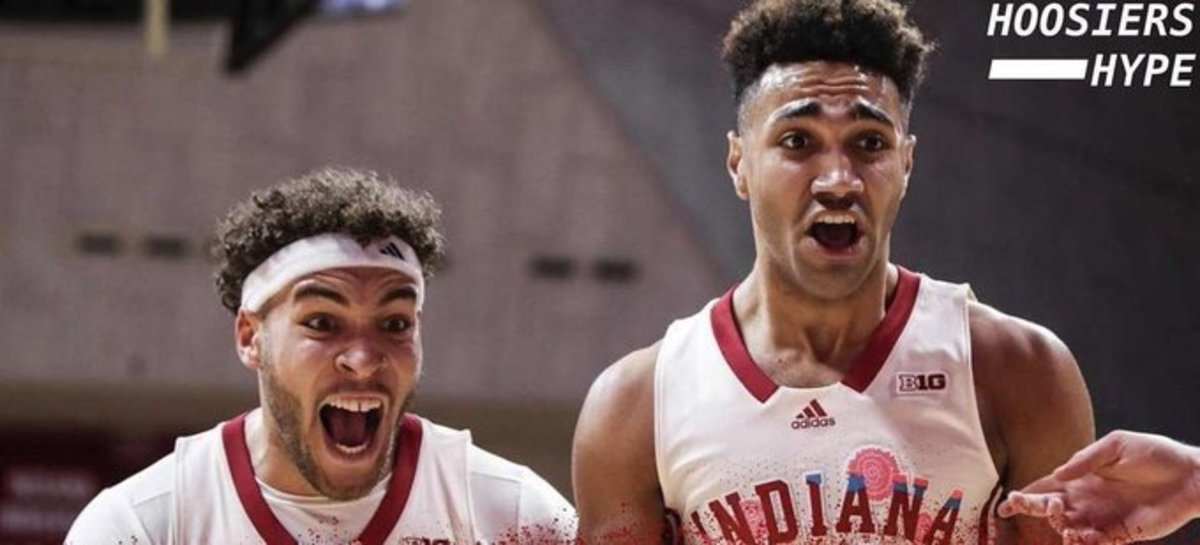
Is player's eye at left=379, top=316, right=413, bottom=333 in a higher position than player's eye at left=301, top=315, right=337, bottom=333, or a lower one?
Answer: higher

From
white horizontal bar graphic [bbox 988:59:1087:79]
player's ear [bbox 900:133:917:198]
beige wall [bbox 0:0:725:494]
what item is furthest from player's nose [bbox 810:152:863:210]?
beige wall [bbox 0:0:725:494]

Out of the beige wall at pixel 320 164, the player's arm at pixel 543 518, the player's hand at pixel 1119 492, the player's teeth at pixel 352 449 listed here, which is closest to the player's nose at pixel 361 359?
the player's teeth at pixel 352 449

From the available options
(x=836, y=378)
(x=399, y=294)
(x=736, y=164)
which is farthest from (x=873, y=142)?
(x=399, y=294)

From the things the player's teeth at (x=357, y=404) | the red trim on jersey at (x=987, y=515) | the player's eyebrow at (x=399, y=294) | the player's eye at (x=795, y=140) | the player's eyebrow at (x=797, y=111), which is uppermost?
the player's eyebrow at (x=797, y=111)

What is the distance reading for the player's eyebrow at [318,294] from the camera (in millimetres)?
3619

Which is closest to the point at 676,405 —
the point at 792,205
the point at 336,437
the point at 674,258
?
the point at 792,205

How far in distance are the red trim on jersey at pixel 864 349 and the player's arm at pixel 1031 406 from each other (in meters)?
0.15

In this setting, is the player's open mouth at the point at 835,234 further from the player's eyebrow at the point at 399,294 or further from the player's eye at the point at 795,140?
the player's eyebrow at the point at 399,294

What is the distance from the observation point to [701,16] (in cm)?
392

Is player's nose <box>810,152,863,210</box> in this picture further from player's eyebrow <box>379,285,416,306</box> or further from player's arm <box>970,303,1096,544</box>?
player's eyebrow <box>379,285,416,306</box>

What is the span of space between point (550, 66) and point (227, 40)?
1.55 meters

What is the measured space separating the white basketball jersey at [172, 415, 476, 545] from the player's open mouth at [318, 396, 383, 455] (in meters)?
0.11

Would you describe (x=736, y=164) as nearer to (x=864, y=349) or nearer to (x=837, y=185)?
(x=837, y=185)

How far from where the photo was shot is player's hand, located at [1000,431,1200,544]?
288 centimetres
